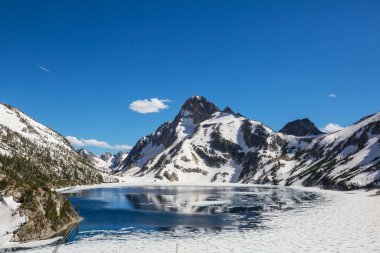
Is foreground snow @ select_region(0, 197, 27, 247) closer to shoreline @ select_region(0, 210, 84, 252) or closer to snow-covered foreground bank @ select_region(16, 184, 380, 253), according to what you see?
shoreline @ select_region(0, 210, 84, 252)

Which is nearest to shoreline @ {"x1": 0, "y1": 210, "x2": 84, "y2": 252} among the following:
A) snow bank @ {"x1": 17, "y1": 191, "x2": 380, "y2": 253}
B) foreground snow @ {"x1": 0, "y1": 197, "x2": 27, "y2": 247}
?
foreground snow @ {"x1": 0, "y1": 197, "x2": 27, "y2": 247}

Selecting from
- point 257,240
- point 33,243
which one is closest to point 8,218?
point 33,243

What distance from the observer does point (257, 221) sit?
69688 millimetres

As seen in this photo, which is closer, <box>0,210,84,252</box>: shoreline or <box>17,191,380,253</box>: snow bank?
<box>17,191,380,253</box>: snow bank

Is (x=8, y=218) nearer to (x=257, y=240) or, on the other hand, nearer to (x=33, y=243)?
(x=33, y=243)

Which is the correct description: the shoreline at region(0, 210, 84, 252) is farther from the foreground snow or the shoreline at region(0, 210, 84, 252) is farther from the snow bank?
the snow bank

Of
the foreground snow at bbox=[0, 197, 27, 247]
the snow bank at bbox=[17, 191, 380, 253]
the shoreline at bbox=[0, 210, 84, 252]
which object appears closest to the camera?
the snow bank at bbox=[17, 191, 380, 253]

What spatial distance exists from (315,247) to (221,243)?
11.5 metres

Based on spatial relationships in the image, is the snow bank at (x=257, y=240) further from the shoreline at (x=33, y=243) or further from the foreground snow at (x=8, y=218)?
the foreground snow at (x=8, y=218)

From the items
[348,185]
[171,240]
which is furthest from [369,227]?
[348,185]

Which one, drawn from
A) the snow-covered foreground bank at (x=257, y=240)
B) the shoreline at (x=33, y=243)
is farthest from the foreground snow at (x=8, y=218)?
the snow-covered foreground bank at (x=257, y=240)

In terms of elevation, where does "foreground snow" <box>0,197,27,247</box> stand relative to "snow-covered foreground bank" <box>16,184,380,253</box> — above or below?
above

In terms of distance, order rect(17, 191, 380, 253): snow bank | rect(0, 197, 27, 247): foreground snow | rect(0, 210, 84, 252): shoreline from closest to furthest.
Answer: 1. rect(17, 191, 380, 253): snow bank
2. rect(0, 210, 84, 252): shoreline
3. rect(0, 197, 27, 247): foreground snow

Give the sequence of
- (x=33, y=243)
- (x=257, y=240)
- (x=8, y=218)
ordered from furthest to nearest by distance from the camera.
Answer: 1. (x=8, y=218)
2. (x=257, y=240)
3. (x=33, y=243)
